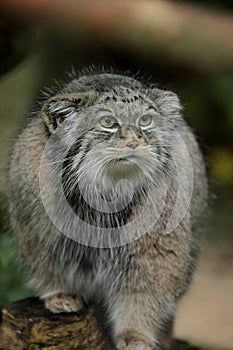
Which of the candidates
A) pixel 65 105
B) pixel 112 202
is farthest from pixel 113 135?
Result: pixel 112 202

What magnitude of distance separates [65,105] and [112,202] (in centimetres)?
29

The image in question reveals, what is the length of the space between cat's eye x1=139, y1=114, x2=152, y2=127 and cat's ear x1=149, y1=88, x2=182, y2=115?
0.06 meters

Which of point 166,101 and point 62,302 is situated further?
point 62,302

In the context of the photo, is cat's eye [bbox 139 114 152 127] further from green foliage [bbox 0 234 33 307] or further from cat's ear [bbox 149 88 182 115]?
green foliage [bbox 0 234 33 307]

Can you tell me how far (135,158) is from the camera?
2.15 m

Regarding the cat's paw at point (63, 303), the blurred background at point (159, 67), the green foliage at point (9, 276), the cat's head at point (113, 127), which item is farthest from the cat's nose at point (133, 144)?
the green foliage at point (9, 276)

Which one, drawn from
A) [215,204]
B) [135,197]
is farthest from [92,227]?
[215,204]

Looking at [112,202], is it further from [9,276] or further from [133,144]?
[9,276]

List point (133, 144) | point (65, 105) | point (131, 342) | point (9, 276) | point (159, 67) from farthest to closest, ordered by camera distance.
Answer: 1. point (9, 276)
2. point (131, 342)
3. point (159, 67)
4. point (65, 105)
5. point (133, 144)

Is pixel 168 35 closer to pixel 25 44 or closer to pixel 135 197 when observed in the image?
pixel 135 197

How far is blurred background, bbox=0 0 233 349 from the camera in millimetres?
2074

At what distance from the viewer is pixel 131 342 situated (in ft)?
9.07

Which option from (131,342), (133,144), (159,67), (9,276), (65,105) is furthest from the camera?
(9,276)

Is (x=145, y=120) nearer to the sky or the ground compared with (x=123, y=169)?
nearer to the sky
